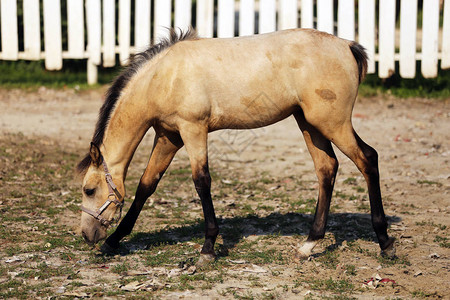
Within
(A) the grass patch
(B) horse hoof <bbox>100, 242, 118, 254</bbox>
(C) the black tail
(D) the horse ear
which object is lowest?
(B) horse hoof <bbox>100, 242, 118, 254</bbox>

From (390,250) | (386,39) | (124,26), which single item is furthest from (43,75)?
(390,250)

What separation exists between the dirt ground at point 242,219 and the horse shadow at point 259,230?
2 cm

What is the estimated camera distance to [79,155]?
9047 millimetres

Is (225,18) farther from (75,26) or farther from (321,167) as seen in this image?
(321,167)

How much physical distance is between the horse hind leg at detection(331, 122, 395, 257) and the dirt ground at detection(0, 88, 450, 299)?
0.19 metres

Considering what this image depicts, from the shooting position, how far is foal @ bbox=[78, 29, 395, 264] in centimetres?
541

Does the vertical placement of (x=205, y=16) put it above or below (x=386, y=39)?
above

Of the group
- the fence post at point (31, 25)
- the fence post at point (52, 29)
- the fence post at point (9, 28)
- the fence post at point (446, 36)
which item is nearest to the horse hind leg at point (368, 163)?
the fence post at point (446, 36)

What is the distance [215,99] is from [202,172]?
63cm

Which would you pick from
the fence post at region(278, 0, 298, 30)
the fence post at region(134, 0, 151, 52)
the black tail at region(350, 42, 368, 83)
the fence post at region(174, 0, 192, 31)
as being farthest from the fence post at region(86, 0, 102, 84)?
the black tail at region(350, 42, 368, 83)

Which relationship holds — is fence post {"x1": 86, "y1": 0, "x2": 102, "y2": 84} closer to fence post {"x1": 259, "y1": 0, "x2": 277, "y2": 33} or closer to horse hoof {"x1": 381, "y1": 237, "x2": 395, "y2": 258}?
fence post {"x1": 259, "y1": 0, "x2": 277, "y2": 33}

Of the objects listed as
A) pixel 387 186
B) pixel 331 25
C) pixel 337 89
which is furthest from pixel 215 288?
pixel 331 25

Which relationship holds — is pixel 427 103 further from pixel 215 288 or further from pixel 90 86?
pixel 215 288

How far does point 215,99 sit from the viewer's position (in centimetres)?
546
